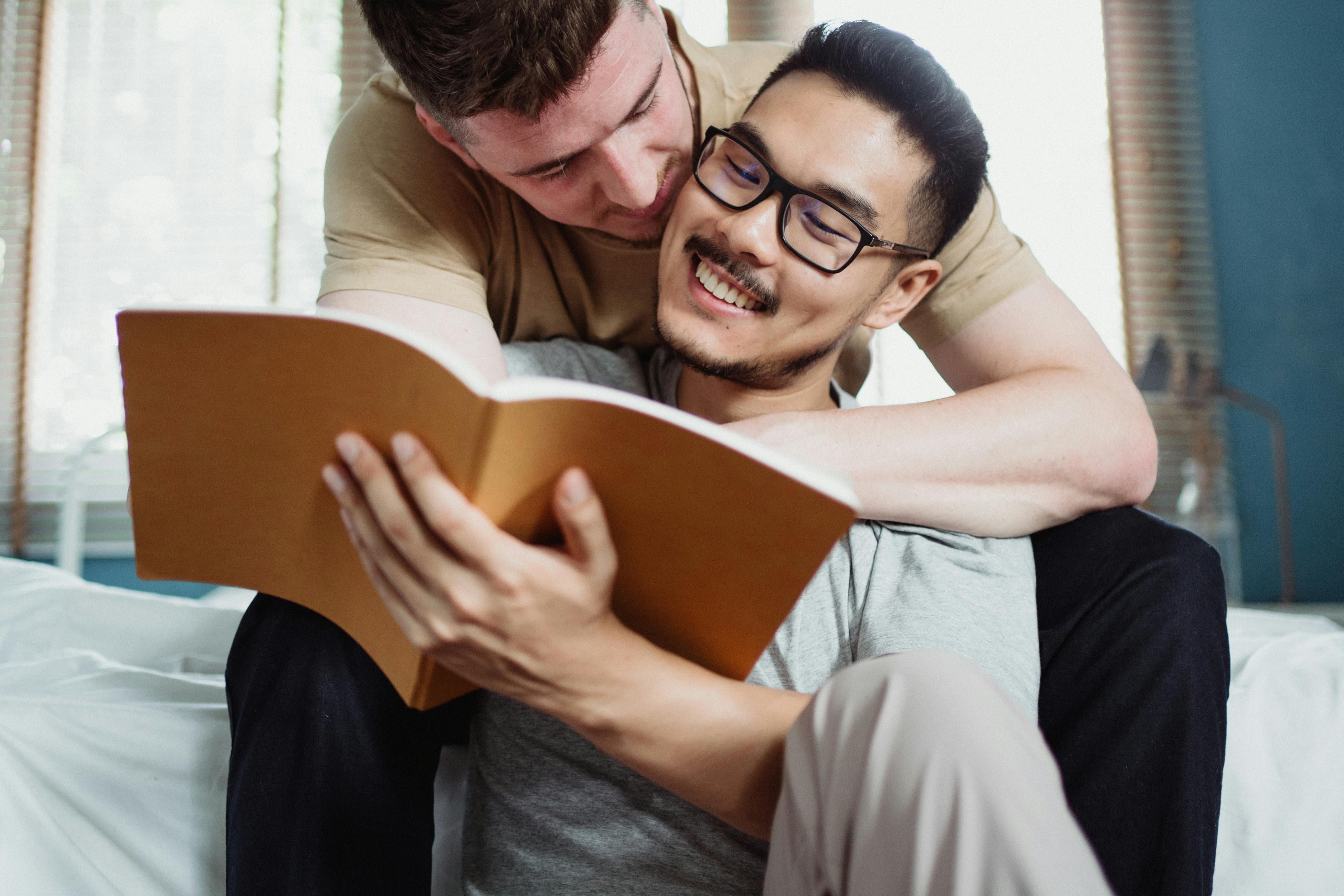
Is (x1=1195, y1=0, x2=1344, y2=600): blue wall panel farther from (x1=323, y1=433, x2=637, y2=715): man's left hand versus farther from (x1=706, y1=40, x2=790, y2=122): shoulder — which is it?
(x1=323, y1=433, x2=637, y2=715): man's left hand

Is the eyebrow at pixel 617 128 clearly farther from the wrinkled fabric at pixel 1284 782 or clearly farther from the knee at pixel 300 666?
the wrinkled fabric at pixel 1284 782

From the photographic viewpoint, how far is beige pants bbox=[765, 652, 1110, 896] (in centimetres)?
45

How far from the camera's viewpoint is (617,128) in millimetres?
1030

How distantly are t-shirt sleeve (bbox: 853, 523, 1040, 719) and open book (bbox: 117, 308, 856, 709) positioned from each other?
22 centimetres

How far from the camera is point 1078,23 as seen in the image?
10.0 feet

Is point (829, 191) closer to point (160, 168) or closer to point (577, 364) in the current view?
point (577, 364)

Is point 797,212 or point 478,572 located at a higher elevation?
point 797,212

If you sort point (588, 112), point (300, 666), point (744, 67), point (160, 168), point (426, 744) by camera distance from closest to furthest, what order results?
point (300, 666) < point (426, 744) < point (588, 112) < point (744, 67) < point (160, 168)

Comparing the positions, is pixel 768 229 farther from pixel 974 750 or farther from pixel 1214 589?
pixel 974 750

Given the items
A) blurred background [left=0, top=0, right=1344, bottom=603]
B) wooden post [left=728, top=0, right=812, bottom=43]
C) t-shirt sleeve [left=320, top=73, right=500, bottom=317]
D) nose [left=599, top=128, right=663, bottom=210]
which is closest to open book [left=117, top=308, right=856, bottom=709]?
t-shirt sleeve [left=320, top=73, right=500, bottom=317]

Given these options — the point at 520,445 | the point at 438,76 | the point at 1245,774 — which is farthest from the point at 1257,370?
the point at 520,445

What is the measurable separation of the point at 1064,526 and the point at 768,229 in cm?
46

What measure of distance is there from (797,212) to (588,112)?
262mm

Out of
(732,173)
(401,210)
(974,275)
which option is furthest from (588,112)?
(974,275)
